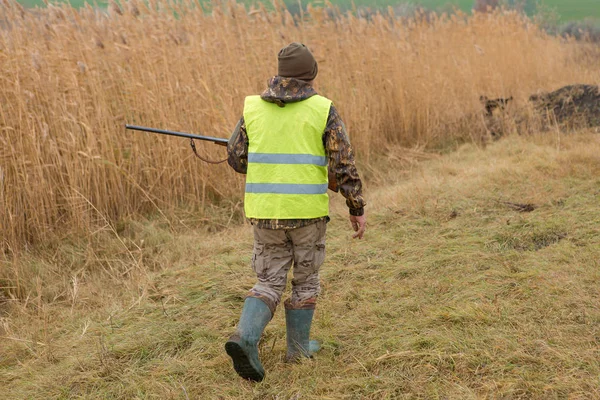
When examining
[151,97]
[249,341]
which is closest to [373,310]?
[249,341]

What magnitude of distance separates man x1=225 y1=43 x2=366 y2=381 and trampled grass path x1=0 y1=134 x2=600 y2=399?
13.9 inches

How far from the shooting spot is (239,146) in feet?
9.21

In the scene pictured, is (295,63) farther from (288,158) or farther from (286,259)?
(286,259)

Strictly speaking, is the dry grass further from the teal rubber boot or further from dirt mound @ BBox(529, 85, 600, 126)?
dirt mound @ BBox(529, 85, 600, 126)

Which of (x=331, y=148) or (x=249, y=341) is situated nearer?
(x=249, y=341)

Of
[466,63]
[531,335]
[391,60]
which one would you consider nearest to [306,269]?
[531,335]

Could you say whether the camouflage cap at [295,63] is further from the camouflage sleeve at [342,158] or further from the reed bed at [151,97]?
the reed bed at [151,97]

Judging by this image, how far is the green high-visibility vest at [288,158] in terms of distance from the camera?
2.63 m

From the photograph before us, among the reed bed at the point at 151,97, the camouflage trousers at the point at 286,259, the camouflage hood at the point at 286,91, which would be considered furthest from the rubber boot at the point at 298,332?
the reed bed at the point at 151,97

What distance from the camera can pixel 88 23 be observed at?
5430 millimetres

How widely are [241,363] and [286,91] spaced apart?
1.07 meters

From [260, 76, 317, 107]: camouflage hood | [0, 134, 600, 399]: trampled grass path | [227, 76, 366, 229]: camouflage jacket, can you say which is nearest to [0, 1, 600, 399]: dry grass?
[0, 134, 600, 399]: trampled grass path

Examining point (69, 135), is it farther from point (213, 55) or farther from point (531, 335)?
point (531, 335)

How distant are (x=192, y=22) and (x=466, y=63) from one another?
14.7 ft
